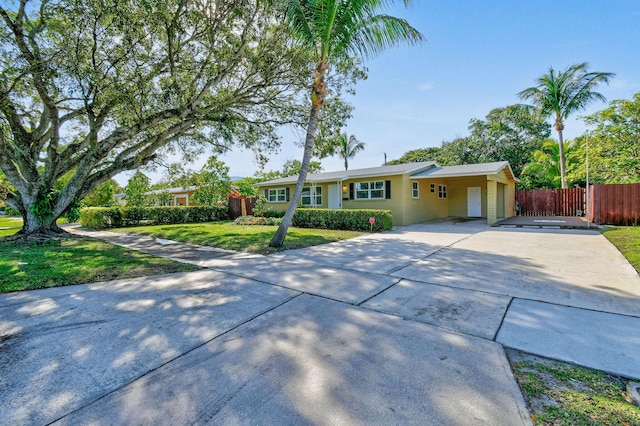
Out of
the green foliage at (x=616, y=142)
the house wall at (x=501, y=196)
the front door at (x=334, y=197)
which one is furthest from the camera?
the front door at (x=334, y=197)

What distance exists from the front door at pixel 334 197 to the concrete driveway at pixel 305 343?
1151 centimetres

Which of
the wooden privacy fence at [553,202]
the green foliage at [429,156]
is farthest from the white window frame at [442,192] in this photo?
the green foliage at [429,156]

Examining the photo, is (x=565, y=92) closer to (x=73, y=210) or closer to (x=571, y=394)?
(x=571, y=394)

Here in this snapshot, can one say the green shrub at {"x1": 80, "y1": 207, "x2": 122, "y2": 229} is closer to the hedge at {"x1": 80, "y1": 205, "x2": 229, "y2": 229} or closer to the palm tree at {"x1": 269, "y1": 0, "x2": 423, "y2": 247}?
the hedge at {"x1": 80, "y1": 205, "x2": 229, "y2": 229}

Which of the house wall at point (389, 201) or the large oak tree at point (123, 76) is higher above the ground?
the large oak tree at point (123, 76)

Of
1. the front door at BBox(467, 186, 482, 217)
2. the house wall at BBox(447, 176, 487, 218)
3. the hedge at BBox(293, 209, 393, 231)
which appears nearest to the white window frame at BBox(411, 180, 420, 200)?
the hedge at BBox(293, 209, 393, 231)

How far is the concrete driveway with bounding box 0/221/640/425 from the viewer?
2037 millimetres

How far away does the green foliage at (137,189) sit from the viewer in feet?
46.3

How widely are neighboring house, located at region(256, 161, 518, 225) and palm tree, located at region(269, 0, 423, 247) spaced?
22.3 feet

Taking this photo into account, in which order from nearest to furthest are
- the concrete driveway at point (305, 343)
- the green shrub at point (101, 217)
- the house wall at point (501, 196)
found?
the concrete driveway at point (305, 343), the house wall at point (501, 196), the green shrub at point (101, 217)

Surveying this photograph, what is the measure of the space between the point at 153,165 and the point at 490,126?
29.3m

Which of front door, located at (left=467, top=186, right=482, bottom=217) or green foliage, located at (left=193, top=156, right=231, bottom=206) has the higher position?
green foliage, located at (left=193, top=156, right=231, bottom=206)

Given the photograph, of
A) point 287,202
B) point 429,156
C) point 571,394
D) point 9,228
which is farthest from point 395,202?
point 429,156

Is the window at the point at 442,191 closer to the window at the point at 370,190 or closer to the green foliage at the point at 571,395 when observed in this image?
the window at the point at 370,190
